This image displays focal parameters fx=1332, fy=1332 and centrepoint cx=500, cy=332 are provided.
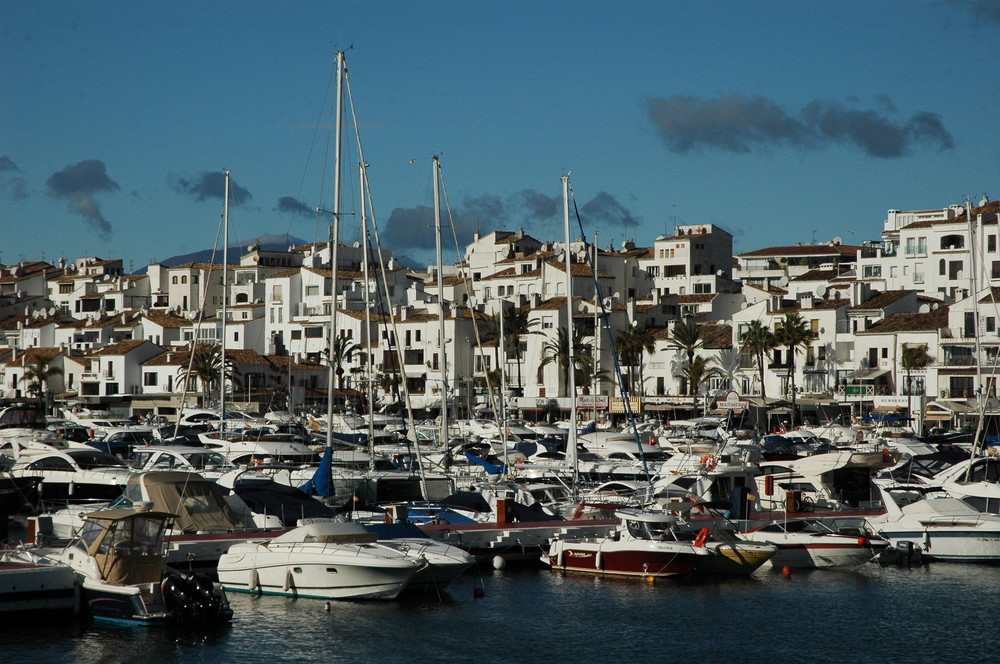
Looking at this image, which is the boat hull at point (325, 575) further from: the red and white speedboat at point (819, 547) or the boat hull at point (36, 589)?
the red and white speedboat at point (819, 547)

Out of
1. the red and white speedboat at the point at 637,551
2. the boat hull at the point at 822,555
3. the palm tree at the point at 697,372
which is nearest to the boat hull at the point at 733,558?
the red and white speedboat at the point at 637,551

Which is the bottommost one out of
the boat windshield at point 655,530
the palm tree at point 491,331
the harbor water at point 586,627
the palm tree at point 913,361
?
the harbor water at point 586,627

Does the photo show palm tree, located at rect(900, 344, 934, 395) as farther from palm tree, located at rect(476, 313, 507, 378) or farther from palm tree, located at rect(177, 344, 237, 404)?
palm tree, located at rect(177, 344, 237, 404)

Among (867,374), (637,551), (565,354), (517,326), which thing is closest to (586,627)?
(637,551)

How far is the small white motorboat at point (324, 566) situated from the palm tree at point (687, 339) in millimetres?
66386

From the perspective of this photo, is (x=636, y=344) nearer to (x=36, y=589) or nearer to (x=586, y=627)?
(x=586, y=627)

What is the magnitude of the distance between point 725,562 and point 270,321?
290 ft

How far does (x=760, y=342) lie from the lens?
90688mm

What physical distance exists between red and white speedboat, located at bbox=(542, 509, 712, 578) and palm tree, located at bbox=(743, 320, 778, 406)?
5632 cm

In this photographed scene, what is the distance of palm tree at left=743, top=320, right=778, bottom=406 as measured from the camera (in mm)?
90188

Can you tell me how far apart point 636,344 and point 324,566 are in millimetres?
71012

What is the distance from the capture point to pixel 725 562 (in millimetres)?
33938

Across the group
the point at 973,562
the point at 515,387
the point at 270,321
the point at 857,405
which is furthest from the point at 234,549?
the point at 270,321

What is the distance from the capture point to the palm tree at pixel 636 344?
98750mm
